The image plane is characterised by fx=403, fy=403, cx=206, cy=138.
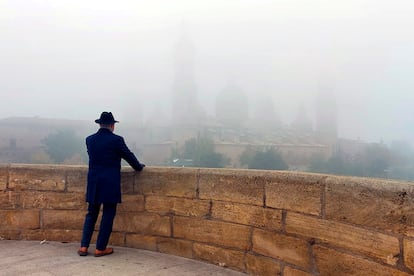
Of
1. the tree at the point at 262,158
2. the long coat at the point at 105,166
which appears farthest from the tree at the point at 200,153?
the long coat at the point at 105,166

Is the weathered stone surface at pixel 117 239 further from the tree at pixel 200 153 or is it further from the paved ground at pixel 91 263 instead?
the tree at pixel 200 153

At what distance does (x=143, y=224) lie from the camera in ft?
16.3

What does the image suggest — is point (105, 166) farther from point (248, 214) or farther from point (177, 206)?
point (248, 214)

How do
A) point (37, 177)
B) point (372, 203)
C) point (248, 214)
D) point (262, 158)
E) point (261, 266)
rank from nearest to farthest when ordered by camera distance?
point (372, 203)
point (261, 266)
point (248, 214)
point (37, 177)
point (262, 158)

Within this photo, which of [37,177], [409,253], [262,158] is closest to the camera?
[409,253]

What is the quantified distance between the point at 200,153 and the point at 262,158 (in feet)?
54.4

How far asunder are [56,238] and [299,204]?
3371 mm

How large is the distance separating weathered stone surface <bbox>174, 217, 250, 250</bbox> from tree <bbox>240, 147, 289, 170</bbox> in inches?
3798

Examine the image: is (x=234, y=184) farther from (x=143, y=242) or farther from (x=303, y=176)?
(x=143, y=242)

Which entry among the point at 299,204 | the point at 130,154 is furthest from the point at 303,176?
the point at 130,154

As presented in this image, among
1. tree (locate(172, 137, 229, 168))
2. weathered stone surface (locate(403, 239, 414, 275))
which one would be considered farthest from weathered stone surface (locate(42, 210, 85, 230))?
tree (locate(172, 137, 229, 168))

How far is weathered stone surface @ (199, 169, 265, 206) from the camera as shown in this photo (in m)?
4.03

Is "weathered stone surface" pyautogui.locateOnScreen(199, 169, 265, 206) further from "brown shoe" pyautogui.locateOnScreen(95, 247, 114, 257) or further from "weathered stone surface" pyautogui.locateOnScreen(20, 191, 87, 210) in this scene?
"weathered stone surface" pyautogui.locateOnScreen(20, 191, 87, 210)

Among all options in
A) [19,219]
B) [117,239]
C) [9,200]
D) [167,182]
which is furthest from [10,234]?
[167,182]
